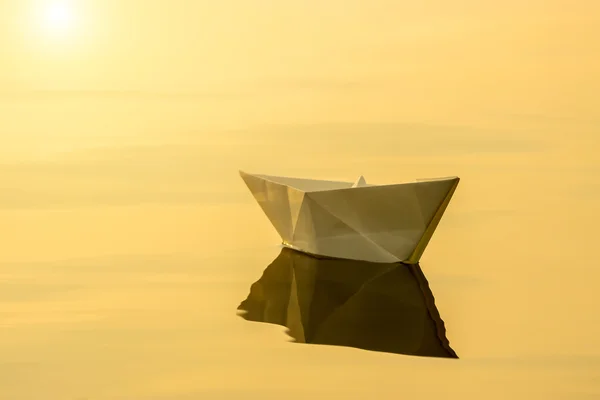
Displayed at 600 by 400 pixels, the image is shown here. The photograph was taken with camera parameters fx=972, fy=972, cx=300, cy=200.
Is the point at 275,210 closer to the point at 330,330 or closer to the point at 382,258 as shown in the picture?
the point at 382,258

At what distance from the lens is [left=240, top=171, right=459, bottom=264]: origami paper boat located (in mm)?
2844

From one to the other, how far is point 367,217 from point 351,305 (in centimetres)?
43

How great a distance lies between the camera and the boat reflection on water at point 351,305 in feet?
7.40

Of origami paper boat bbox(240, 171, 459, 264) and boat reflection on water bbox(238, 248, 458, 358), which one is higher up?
origami paper boat bbox(240, 171, 459, 264)

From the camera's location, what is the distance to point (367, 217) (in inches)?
114

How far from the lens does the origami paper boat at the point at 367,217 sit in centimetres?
284

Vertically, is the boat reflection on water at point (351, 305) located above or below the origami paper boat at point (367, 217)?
below

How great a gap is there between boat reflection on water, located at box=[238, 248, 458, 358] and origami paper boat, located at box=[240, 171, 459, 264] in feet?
0.14

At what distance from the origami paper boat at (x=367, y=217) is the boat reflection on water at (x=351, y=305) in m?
0.04

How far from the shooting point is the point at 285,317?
96.3 inches

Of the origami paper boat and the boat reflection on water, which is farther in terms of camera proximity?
the origami paper boat

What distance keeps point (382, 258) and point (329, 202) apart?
236 millimetres

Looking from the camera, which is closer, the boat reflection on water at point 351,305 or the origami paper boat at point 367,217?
the boat reflection on water at point 351,305

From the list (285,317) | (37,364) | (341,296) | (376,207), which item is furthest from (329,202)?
(37,364)
